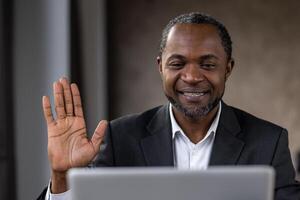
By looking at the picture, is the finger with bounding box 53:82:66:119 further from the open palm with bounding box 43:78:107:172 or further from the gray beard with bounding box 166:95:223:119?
the gray beard with bounding box 166:95:223:119

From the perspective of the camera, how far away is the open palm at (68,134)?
4.85 ft

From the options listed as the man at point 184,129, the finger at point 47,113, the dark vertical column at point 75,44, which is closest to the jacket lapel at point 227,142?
the man at point 184,129

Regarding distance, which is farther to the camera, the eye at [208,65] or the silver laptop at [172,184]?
the eye at [208,65]

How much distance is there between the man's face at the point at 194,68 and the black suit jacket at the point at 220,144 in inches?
4.1

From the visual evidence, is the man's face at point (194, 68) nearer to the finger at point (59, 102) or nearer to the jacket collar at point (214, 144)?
the jacket collar at point (214, 144)

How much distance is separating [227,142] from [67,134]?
0.44m

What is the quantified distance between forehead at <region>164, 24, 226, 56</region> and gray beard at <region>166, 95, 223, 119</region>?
Result: 129 mm

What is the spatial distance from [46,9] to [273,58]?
1.96 metres

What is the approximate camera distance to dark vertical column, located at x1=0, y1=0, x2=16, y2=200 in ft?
7.20

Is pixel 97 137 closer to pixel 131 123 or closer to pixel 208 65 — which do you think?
pixel 131 123

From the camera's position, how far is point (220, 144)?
65.2 inches

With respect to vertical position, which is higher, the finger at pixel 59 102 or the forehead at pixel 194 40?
the forehead at pixel 194 40

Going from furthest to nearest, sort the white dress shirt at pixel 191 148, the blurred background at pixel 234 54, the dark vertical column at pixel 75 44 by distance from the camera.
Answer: the blurred background at pixel 234 54
the dark vertical column at pixel 75 44
the white dress shirt at pixel 191 148

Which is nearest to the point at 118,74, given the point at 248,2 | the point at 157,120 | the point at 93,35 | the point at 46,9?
the point at 93,35
